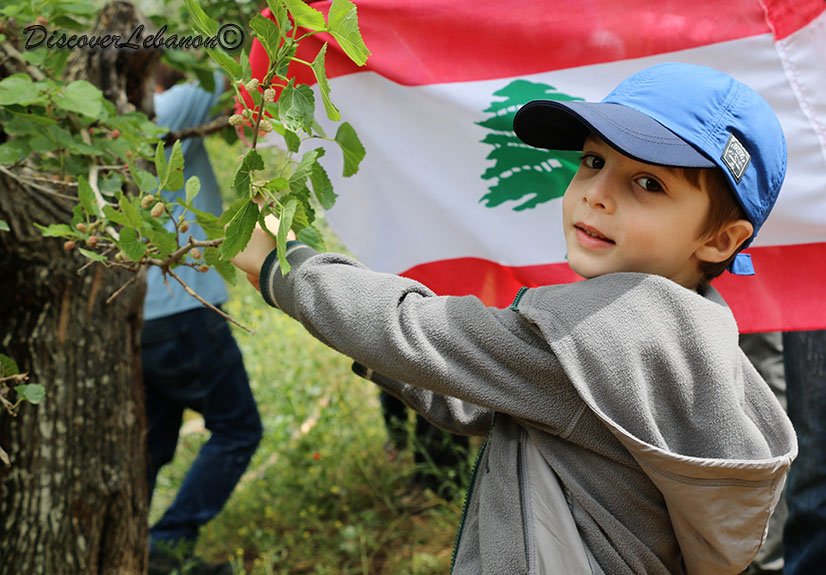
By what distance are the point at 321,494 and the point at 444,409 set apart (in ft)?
8.19

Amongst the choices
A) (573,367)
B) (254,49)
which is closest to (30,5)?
(254,49)

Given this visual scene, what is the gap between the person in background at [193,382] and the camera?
354 centimetres

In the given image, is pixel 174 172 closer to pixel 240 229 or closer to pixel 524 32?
pixel 240 229

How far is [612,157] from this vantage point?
1.51m

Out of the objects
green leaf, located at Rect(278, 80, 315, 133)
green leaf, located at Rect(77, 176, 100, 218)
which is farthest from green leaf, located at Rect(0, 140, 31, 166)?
green leaf, located at Rect(278, 80, 315, 133)

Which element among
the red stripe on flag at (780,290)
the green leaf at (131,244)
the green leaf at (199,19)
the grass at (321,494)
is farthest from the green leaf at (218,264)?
the grass at (321,494)

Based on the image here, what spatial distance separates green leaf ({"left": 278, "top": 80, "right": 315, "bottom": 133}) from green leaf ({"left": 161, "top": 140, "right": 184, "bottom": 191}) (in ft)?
0.76

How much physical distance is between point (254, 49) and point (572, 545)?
126cm

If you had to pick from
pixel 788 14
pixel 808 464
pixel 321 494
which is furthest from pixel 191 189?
pixel 321 494

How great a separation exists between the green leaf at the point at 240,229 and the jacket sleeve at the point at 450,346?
0.13 m

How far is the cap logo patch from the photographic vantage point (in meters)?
1.46

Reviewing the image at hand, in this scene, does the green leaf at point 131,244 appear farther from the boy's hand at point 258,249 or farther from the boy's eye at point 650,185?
the boy's eye at point 650,185

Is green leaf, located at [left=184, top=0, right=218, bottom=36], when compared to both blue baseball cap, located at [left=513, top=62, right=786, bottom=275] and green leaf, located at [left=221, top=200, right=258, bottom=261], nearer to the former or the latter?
green leaf, located at [left=221, top=200, right=258, bottom=261]

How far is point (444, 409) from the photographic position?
1.74m
